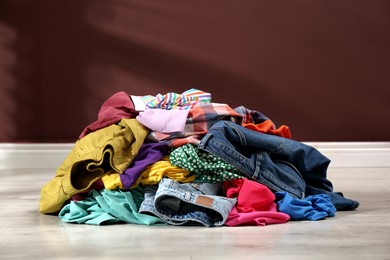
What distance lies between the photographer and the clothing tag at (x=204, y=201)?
237 cm

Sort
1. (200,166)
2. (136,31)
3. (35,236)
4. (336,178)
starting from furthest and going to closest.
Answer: (136,31)
(336,178)
(200,166)
(35,236)

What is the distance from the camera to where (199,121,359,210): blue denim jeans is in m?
2.54

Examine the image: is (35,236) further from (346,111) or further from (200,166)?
(346,111)

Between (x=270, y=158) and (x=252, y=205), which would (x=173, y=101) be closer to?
(x=270, y=158)

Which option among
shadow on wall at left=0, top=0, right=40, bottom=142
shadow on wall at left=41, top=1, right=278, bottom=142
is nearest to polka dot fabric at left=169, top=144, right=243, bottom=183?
shadow on wall at left=41, top=1, right=278, bottom=142

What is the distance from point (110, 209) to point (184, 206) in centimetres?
25

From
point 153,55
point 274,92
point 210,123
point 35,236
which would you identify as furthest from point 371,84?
point 35,236

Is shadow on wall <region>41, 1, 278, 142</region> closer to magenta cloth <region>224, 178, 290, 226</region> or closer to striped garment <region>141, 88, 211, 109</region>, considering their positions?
striped garment <region>141, 88, 211, 109</region>

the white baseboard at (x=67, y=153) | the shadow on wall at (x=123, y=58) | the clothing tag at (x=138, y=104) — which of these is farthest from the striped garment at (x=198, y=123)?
the white baseboard at (x=67, y=153)

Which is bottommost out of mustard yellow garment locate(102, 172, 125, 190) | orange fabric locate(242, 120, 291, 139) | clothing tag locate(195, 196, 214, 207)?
clothing tag locate(195, 196, 214, 207)

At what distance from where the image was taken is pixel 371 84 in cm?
417

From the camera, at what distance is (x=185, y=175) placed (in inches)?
99.0

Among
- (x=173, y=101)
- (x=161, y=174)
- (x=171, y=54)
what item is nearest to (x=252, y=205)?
(x=161, y=174)

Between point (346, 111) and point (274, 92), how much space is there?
43 centimetres
